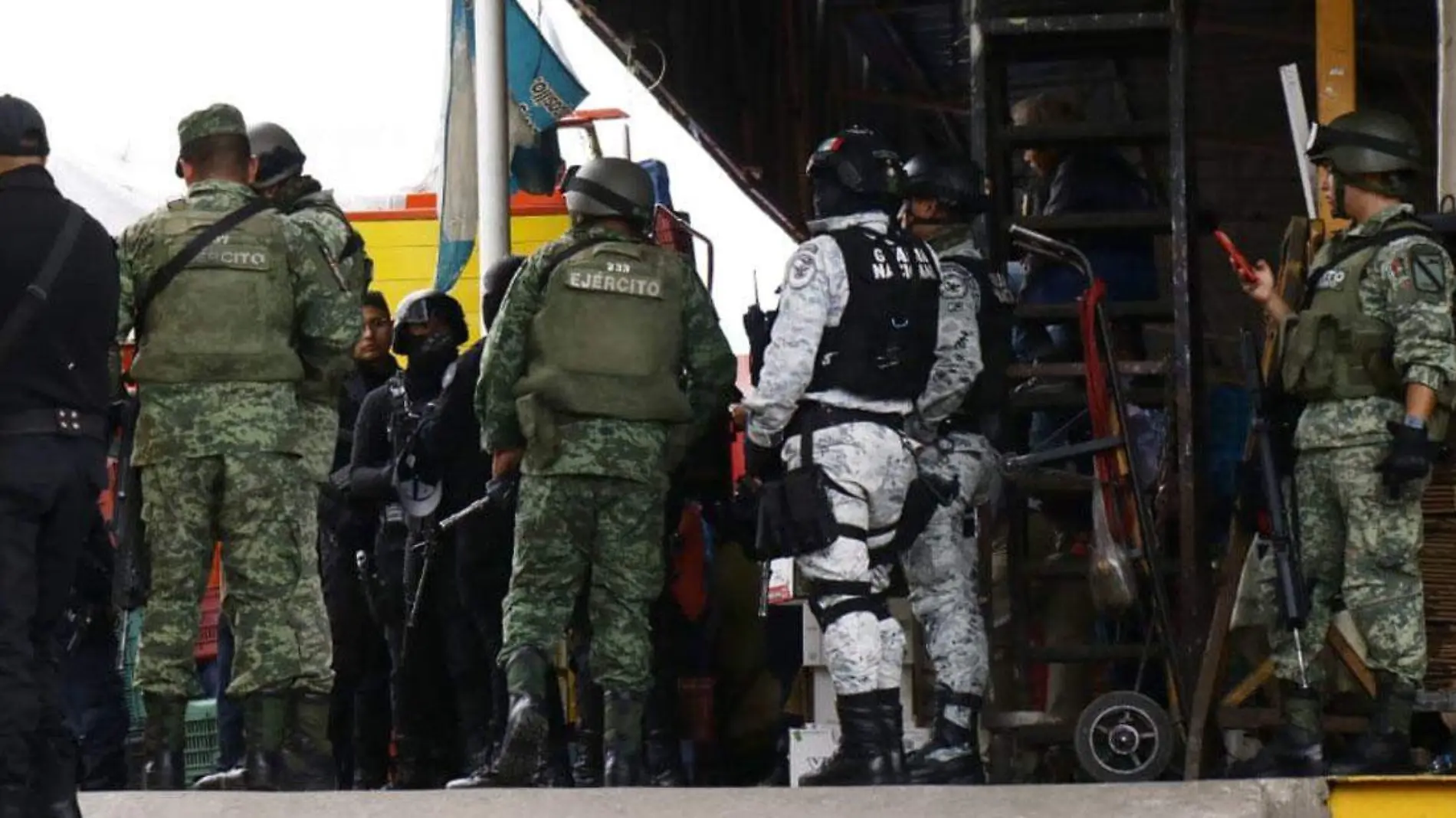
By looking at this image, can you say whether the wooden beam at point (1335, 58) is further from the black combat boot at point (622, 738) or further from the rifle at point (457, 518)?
the black combat boot at point (622, 738)

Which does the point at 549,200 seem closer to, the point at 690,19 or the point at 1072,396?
the point at 690,19

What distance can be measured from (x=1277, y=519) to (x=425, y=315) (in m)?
3.56

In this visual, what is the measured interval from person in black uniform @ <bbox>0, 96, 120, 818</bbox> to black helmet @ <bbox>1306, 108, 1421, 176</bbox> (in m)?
3.72

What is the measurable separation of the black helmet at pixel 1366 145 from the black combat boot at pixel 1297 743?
5.29 ft

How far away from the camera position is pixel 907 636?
10.1 m

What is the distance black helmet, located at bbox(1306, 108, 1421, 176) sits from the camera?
8.72m

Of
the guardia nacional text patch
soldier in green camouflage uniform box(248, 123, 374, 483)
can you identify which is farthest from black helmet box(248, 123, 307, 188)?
the guardia nacional text patch

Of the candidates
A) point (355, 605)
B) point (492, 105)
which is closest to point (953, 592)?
point (355, 605)

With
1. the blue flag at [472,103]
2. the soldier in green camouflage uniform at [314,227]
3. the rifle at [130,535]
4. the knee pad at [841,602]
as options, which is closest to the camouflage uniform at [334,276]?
the soldier in green camouflage uniform at [314,227]

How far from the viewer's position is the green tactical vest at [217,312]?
342 inches

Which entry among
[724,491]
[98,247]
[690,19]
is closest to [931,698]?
[724,491]

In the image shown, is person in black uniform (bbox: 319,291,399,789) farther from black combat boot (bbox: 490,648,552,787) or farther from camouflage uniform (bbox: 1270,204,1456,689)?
camouflage uniform (bbox: 1270,204,1456,689)

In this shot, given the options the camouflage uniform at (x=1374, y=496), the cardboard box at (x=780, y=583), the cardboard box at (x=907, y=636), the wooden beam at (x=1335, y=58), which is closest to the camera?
the camouflage uniform at (x=1374, y=496)

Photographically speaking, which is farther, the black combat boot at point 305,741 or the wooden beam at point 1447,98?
the wooden beam at point 1447,98
